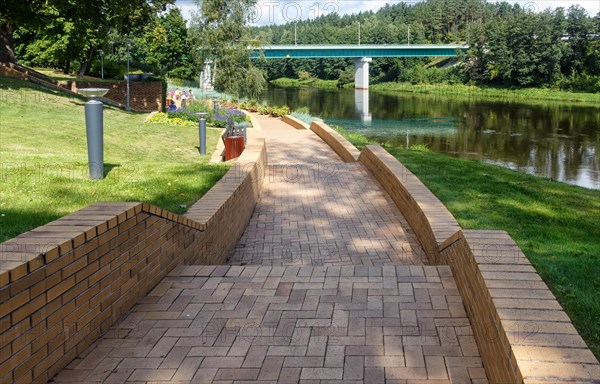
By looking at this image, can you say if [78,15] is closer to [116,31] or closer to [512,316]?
[116,31]

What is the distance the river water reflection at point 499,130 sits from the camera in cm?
2452

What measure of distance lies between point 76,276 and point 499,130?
3473cm

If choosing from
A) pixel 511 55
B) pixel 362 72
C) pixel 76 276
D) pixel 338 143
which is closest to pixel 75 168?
pixel 76 276

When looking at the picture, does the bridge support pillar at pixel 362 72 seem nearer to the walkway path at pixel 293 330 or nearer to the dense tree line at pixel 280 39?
the dense tree line at pixel 280 39

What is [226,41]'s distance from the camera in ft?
128

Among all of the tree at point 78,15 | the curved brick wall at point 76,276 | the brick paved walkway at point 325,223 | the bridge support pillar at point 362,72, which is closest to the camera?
the curved brick wall at point 76,276

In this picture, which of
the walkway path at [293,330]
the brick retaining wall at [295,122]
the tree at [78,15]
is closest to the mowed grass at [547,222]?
the walkway path at [293,330]

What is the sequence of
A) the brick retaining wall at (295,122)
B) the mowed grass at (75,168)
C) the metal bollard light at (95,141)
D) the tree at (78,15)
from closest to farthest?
the mowed grass at (75,168)
the metal bollard light at (95,141)
the tree at (78,15)
the brick retaining wall at (295,122)

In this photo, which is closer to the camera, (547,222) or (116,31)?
(547,222)

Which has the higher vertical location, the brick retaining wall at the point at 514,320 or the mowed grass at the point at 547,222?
the brick retaining wall at the point at 514,320

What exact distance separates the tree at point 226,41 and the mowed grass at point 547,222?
92.8ft

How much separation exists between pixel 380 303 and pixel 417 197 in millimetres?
3409

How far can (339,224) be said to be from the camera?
7953 mm

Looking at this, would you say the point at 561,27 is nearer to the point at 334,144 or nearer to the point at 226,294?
the point at 334,144
